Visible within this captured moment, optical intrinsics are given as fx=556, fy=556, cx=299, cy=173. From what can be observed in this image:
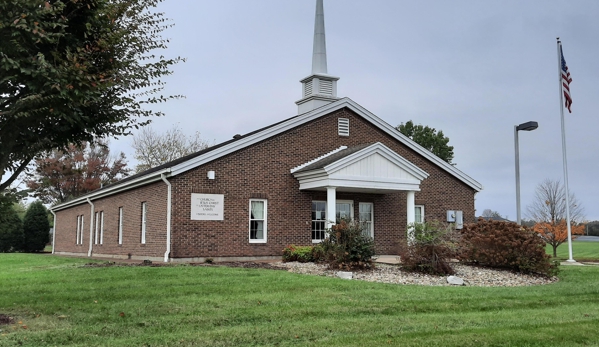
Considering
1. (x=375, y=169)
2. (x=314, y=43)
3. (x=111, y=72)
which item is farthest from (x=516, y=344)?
(x=314, y=43)

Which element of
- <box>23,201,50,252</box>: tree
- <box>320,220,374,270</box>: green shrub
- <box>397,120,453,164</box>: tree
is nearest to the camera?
<box>320,220,374,270</box>: green shrub

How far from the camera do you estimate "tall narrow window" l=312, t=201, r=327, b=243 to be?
68.8 feet

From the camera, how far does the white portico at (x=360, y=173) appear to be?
19.2 metres

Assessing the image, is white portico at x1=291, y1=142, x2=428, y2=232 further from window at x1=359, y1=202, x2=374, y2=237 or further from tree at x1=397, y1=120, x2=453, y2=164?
tree at x1=397, y1=120, x2=453, y2=164

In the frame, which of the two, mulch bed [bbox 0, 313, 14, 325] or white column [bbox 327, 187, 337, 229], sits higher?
white column [bbox 327, 187, 337, 229]

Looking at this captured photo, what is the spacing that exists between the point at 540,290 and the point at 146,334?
921 centimetres

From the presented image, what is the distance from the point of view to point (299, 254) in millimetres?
17312

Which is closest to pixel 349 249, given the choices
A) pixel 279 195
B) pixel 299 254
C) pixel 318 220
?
pixel 299 254

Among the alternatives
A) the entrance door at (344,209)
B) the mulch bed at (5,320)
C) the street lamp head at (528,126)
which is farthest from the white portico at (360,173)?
the mulch bed at (5,320)

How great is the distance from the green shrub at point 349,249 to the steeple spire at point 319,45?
33.6 feet

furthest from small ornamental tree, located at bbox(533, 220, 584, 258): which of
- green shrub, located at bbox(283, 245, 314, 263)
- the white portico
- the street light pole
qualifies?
green shrub, located at bbox(283, 245, 314, 263)

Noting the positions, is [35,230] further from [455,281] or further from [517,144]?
[455,281]

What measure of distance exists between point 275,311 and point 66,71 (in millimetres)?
4796

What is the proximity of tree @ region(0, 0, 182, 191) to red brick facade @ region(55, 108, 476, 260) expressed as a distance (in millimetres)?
9050
